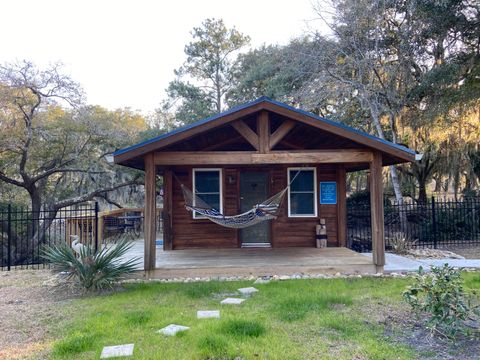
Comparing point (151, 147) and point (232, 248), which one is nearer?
point (151, 147)

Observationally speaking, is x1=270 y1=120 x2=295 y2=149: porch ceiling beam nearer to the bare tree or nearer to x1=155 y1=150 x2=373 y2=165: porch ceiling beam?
x1=155 y1=150 x2=373 y2=165: porch ceiling beam

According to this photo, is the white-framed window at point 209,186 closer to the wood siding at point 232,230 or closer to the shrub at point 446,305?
the wood siding at point 232,230

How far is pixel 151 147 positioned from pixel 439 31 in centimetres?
835

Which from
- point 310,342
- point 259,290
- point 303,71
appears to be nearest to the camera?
point 310,342

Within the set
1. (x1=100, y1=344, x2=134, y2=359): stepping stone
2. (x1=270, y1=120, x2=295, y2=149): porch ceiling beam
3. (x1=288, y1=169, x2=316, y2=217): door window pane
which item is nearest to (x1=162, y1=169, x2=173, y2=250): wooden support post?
(x1=288, y1=169, x2=316, y2=217): door window pane

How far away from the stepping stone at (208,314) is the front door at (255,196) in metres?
3.69

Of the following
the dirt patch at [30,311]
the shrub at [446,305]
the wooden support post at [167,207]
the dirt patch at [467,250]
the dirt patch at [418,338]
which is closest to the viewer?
the dirt patch at [418,338]

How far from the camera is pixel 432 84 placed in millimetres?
9641

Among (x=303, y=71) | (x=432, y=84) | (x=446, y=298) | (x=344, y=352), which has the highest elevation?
(x=303, y=71)

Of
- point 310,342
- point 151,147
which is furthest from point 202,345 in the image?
point 151,147

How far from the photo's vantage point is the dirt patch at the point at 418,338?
277 cm

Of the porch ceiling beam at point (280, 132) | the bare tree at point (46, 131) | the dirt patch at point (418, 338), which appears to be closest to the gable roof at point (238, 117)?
the porch ceiling beam at point (280, 132)

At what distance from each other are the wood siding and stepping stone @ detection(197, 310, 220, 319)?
3.61 metres

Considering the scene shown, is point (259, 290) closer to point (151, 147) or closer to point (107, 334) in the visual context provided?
point (107, 334)
